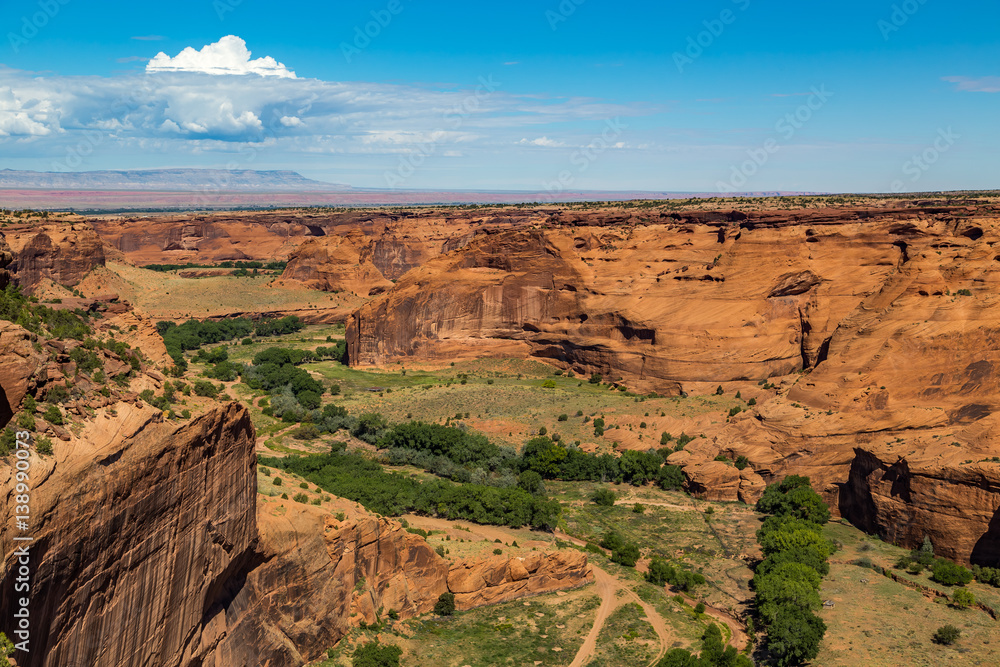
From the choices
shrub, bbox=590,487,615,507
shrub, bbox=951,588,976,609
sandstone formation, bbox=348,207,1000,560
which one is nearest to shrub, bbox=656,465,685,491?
sandstone formation, bbox=348,207,1000,560

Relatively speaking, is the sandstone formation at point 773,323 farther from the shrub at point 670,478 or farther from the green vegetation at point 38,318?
the green vegetation at point 38,318

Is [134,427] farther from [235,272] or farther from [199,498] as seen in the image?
[235,272]

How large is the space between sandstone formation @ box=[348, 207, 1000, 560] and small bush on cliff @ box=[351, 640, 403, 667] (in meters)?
26.5

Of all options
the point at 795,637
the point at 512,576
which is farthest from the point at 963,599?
the point at 512,576

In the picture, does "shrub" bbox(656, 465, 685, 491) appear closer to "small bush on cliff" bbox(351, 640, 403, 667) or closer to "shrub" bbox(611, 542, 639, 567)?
"shrub" bbox(611, 542, 639, 567)

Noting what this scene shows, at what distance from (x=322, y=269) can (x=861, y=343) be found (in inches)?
3232

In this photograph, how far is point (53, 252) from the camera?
83375mm

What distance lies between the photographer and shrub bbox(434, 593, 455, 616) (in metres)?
33.0

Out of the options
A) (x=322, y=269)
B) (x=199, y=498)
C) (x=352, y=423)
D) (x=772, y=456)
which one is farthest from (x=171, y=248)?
(x=199, y=498)

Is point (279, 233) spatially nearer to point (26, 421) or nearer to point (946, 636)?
point (946, 636)

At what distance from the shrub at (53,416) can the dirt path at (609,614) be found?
2197 centimetres

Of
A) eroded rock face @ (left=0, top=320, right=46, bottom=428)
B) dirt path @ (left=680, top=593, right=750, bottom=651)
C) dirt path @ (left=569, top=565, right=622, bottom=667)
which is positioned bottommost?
dirt path @ (left=680, top=593, right=750, bottom=651)

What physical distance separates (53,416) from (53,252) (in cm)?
7797

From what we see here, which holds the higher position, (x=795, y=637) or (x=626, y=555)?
(x=795, y=637)
